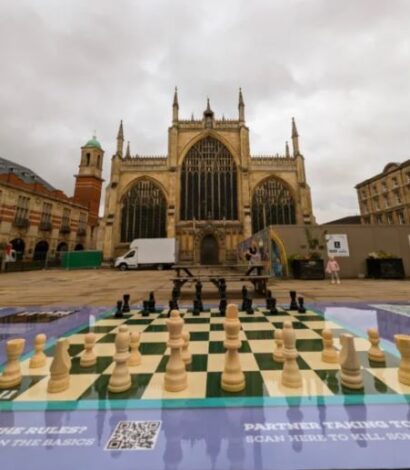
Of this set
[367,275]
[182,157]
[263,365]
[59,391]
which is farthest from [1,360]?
[182,157]

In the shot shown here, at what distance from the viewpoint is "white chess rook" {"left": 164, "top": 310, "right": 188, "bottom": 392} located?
159 cm

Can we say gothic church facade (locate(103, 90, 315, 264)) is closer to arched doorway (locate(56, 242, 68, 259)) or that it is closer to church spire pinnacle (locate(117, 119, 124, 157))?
church spire pinnacle (locate(117, 119, 124, 157))

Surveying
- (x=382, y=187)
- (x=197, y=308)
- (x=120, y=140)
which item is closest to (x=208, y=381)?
(x=197, y=308)

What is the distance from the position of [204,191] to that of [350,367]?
23.0 m

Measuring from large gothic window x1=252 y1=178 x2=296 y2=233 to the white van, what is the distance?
8943 millimetres

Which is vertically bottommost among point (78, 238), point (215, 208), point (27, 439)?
point (27, 439)

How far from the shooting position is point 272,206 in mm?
23750

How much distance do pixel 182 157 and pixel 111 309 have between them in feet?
71.1

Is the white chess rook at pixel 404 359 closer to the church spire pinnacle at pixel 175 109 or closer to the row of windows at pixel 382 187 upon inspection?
the church spire pinnacle at pixel 175 109

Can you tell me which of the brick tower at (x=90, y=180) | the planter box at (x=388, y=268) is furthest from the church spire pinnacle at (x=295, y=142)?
the brick tower at (x=90, y=180)

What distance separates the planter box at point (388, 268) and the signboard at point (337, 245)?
117cm

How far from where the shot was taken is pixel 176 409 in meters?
1.37

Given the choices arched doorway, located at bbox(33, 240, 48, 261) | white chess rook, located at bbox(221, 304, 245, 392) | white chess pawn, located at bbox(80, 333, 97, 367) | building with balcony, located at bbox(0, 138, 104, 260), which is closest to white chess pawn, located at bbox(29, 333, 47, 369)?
white chess pawn, located at bbox(80, 333, 97, 367)

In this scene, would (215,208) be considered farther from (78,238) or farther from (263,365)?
(263,365)
